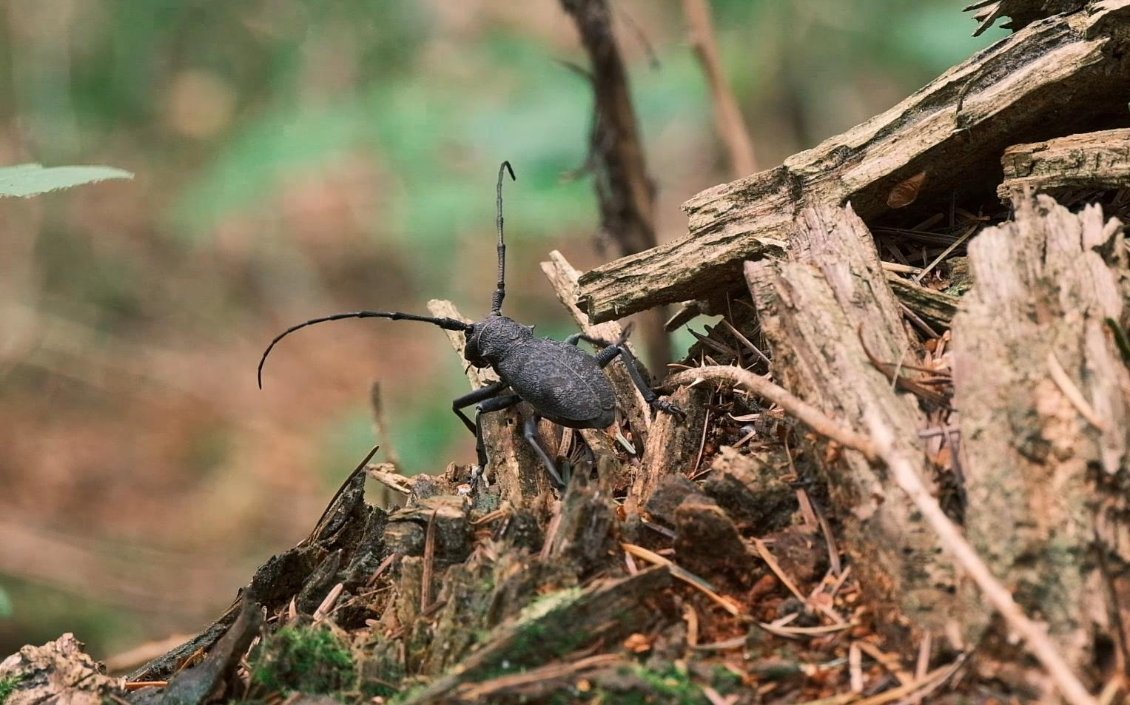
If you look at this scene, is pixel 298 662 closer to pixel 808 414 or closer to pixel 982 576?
pixel 808 414

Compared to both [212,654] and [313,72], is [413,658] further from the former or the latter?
[313,72]

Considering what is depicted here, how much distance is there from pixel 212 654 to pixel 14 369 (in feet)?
33.5

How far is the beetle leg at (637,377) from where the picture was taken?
347 cm

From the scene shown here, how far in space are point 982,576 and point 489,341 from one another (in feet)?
10.6

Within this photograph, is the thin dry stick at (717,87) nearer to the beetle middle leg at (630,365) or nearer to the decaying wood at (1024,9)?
the beetle middle leg at (630,365)

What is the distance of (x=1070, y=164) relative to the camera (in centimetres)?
317

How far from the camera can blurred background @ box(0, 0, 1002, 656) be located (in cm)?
901

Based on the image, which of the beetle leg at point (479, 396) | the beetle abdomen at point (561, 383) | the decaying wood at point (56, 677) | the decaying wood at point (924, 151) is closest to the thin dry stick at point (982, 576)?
the decaying wood at point (924, 151)

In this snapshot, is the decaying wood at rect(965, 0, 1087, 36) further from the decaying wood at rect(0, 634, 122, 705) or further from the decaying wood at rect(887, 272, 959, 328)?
the decaying wood at rect(0, 634, 122, 705)

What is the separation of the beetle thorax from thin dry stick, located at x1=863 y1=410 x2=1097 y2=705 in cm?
275

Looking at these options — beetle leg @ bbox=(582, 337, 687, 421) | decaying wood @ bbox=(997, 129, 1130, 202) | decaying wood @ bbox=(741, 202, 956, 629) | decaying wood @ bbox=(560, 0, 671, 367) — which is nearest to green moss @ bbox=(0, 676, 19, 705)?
beetle leg @ bbox=(582, 337, 687, 421)

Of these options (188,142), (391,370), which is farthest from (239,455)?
(188,142)

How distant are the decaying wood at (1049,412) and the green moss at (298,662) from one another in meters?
1.57

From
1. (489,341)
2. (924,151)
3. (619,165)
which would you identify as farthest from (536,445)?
(619,165)
